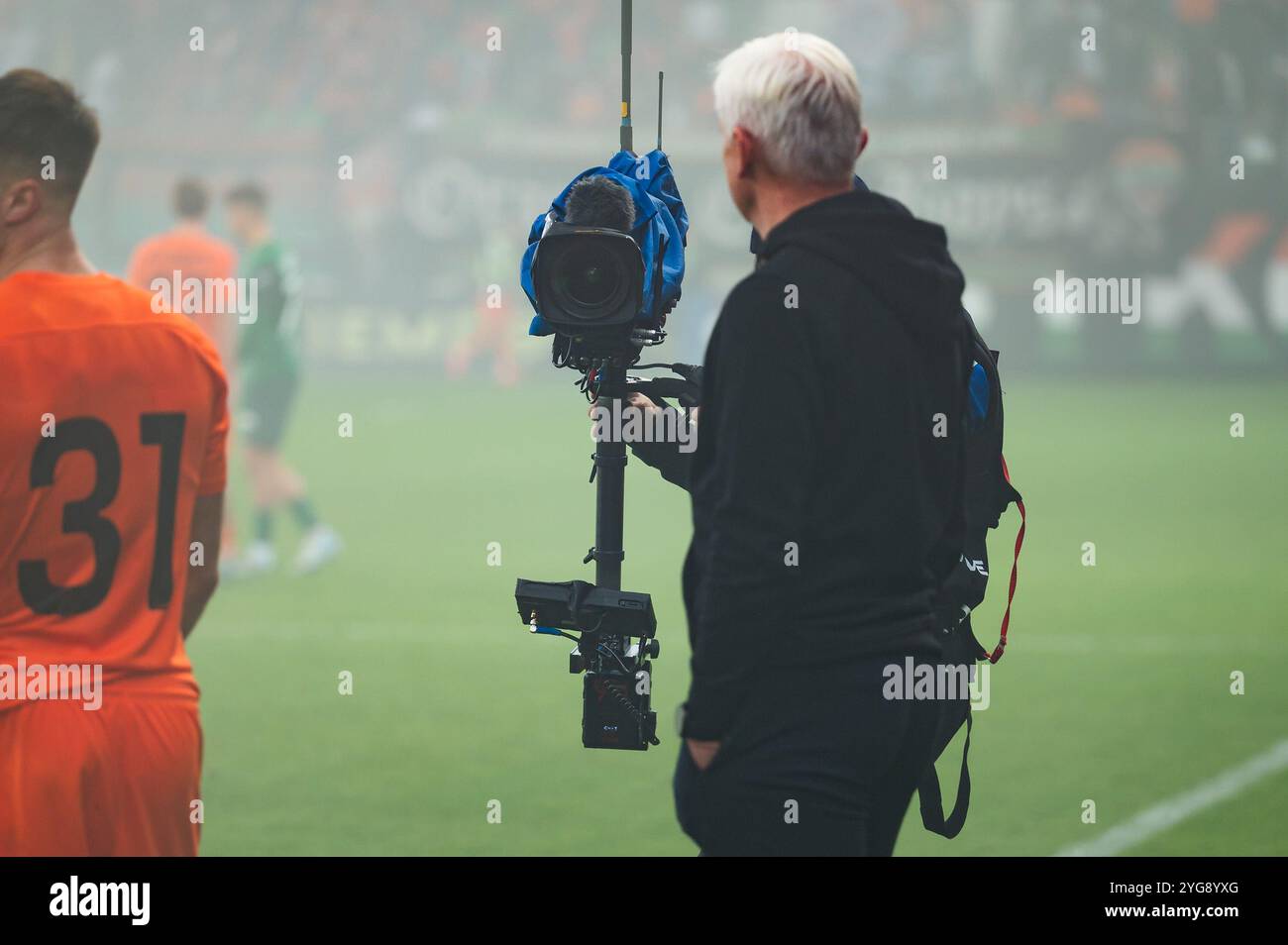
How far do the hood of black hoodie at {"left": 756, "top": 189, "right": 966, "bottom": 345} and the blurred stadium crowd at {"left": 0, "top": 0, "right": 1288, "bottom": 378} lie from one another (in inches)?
779

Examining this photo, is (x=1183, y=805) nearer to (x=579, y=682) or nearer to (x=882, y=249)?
(x=579, y=682)

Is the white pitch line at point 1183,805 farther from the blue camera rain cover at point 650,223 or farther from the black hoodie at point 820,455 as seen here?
the black hoodie at point 820,455

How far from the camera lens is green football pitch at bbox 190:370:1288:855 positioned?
5.23m

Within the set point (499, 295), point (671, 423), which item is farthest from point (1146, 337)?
point (671, 423)

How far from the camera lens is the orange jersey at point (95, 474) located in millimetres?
2602

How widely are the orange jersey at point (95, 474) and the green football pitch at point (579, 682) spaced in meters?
2.30

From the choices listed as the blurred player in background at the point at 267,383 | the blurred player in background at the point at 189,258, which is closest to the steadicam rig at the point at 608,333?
the blurred player in background at the point at 189,258

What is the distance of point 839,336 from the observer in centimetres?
225

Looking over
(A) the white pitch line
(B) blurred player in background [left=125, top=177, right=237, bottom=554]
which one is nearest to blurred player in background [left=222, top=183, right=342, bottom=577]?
(B) blurred player in background [left=125, top=177, right=237, bottom=554]

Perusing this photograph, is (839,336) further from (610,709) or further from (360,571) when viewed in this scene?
(360,571)

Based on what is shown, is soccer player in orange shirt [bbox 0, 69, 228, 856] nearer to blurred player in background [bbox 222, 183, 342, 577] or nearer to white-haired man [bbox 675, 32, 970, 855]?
white-haired man [bbox 675, 32, 970, 855]

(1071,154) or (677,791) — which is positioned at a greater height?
(1071,154)

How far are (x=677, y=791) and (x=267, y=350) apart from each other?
7789mm

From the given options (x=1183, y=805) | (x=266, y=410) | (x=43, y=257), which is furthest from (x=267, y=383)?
(x=43, y=257)
